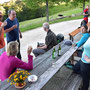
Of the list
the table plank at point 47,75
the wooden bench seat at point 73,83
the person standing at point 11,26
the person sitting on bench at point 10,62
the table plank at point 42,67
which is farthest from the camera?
the person standing at point 11,26

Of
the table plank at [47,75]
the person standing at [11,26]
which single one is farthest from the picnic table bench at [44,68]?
the person standing at [11,26]

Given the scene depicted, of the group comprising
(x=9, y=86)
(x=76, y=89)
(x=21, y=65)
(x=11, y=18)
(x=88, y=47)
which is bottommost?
(x=76, y=89)

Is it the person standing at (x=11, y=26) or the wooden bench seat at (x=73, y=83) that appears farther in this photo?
the person standing at (x=11, y=26)

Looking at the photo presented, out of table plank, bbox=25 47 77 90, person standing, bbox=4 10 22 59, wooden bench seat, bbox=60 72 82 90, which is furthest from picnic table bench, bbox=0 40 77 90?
person standing, bbox=4 10 22 59

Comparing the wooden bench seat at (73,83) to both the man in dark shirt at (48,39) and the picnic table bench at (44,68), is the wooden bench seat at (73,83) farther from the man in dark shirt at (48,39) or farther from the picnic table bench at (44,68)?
the man in dark shirt at (48,39)

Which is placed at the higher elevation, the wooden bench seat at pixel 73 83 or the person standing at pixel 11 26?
the person standing at pixel 11 26

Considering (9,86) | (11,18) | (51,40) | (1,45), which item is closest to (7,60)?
(9,86)

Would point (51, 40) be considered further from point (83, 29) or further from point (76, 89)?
point (76, 89)

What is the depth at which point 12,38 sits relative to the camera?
4594 mm

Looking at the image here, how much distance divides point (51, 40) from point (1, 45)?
1645mm

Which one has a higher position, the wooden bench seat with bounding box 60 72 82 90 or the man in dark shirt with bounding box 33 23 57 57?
the man in dark shirt with bounding box 33 23 57 57

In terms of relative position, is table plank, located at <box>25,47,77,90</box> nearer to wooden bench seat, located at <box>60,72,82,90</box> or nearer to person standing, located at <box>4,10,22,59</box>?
wooden bench seat, located at <box>60,72,82,90</box>

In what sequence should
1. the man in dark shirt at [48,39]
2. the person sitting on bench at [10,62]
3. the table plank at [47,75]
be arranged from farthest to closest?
1. the man in dark shirt at [48,39]
2. the person sitting on bench at [10,62]
3. the table plank at [47,75]

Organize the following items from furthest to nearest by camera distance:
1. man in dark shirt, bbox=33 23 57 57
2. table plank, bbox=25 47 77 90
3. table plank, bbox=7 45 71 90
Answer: man in dark shirt, bbox=33 23 57 57 → table plank, bbox=7 45 71 90 → table plank, bbox=25 47 77 90
